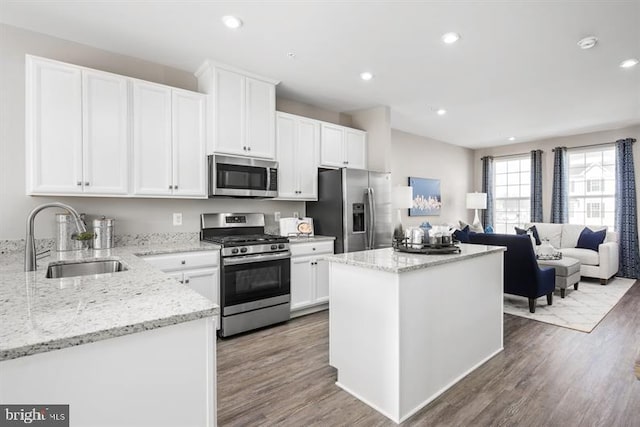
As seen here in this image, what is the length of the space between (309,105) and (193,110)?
5.81 ft

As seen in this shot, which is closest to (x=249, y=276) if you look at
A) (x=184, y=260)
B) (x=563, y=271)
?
(x=184, y=260)

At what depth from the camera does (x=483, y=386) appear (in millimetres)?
2229

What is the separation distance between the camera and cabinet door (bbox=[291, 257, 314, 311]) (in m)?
3.56

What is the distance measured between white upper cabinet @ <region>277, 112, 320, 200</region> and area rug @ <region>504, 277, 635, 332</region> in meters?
2.85

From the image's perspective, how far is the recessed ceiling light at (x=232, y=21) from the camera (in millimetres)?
2432

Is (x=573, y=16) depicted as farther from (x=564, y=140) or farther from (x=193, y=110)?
(x=564, y=140)

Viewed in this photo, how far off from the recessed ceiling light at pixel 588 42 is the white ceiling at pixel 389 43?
0.15 ft

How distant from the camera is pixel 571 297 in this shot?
4.41m

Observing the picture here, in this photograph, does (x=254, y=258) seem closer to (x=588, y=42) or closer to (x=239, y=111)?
(x=239, y=111)

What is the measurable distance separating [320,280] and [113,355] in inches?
119

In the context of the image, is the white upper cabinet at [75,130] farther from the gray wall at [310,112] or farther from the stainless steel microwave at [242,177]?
the gray wall at [310,112]

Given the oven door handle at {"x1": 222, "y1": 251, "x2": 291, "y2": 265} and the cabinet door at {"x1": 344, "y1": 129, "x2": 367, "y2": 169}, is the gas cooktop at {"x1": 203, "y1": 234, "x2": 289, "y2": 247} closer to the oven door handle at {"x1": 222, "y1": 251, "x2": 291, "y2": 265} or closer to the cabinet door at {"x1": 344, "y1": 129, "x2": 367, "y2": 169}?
the oven door handle at {"x1": 222, "y1": 251, "x2": 291, "y2": 265}

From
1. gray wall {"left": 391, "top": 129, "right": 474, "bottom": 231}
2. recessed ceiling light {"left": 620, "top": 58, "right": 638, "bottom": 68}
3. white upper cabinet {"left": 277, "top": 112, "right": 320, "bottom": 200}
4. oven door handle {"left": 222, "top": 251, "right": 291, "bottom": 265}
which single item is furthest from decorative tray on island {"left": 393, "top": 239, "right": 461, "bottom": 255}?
gray wall {"left": 391, "top": 129, "right": 474, "bottom": 231}

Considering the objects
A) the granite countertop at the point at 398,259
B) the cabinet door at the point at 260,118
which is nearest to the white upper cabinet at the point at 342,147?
the cabinet door at the point at 260,118
